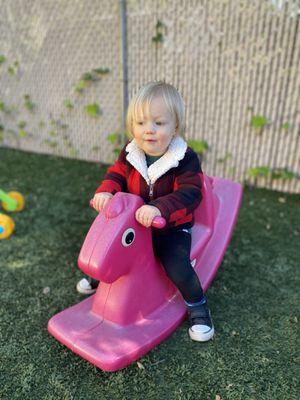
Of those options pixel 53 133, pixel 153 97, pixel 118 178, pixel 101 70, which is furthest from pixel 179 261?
pixel 53 133

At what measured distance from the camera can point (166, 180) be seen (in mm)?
1738

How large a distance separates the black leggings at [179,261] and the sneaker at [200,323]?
0.05 m

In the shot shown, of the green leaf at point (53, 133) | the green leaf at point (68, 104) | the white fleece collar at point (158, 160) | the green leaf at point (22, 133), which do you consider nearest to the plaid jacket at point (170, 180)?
the white fleece collar at point (158, 160)

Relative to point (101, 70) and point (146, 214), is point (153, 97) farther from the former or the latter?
point (101, 70)

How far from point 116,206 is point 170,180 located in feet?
1.06

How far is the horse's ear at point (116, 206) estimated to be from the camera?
154cm

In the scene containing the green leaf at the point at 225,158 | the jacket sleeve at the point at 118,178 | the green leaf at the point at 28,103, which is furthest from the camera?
the green leaf at the point at 28,103

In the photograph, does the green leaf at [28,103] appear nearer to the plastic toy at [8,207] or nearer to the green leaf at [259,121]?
the plastic toy at [8,207]

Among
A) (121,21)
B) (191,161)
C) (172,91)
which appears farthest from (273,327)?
(121,21)

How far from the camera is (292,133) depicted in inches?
127

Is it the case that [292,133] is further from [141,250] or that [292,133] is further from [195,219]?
[141,250]

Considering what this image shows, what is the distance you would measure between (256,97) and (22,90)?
273 centimetres

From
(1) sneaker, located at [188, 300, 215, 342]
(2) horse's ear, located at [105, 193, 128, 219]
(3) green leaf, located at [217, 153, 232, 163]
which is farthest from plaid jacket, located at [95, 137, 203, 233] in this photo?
(3) green leaf, located at [217, 153, 232, 163]

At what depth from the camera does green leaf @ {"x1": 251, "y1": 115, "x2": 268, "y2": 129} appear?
327 cm
